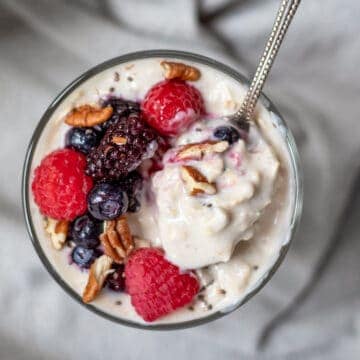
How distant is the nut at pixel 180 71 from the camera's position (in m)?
1.06

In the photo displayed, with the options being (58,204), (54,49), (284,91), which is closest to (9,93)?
(54,49)

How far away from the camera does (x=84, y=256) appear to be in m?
1.08

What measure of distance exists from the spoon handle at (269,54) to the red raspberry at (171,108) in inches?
2.7

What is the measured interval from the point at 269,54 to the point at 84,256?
0.38m

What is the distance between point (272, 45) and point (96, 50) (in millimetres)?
434

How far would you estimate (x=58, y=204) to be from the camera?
1.04m

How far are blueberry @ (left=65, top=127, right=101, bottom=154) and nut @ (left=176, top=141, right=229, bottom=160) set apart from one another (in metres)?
0.12

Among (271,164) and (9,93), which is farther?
(9,93)

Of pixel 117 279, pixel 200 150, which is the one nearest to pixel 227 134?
pixel 200 150

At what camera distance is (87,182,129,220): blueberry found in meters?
1.00

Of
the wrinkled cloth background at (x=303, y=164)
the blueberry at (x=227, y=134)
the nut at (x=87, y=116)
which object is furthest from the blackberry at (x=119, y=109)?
the wrinkled cloth background at (x=303, y=164)

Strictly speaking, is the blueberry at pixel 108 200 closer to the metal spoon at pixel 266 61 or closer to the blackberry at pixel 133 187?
the blackberry at pixel 133 187

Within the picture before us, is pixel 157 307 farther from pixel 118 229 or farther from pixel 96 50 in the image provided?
pixel 96 50

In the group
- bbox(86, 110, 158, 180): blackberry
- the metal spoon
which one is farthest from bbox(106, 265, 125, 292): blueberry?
the metal spoon
